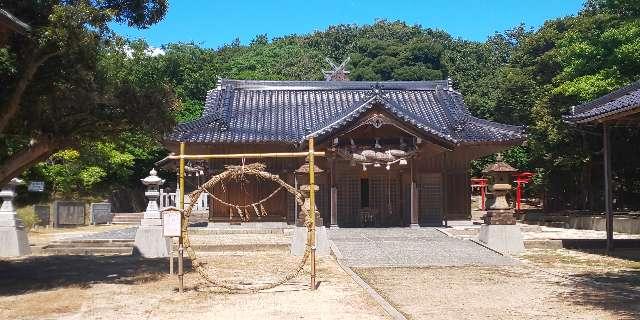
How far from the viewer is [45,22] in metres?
11.1

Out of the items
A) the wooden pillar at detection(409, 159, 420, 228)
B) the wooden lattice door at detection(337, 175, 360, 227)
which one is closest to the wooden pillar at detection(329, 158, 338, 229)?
the wooden lattice door at detection(337, 175, 360, 227)

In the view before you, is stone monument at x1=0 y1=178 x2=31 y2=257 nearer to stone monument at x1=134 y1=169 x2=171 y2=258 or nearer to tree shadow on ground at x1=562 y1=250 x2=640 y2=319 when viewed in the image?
stone monument at x1=134 y1=169 x2=171 y2=258

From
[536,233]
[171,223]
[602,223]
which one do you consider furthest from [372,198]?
[171,223]

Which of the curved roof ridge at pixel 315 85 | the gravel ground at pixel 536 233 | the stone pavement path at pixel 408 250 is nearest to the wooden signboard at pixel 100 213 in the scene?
the curved roof ridge at pixel 315 85

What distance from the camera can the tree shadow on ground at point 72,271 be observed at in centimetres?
1175

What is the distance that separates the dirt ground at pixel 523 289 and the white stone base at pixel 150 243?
6311mm

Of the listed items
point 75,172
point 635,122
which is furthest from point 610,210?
point 75,172

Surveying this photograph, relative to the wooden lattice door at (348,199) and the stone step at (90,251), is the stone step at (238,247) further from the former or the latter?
the wooden lattice door at (348,199)

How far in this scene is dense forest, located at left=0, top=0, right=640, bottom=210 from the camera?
80.4 ft

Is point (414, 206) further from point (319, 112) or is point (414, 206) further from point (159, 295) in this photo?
point (159, 295)

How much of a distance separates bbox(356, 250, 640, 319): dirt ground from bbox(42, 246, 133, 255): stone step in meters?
8.42

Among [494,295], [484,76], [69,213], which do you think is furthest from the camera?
[484,76]

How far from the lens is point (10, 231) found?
17.1m

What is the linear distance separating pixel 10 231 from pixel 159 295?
29.6 feet
